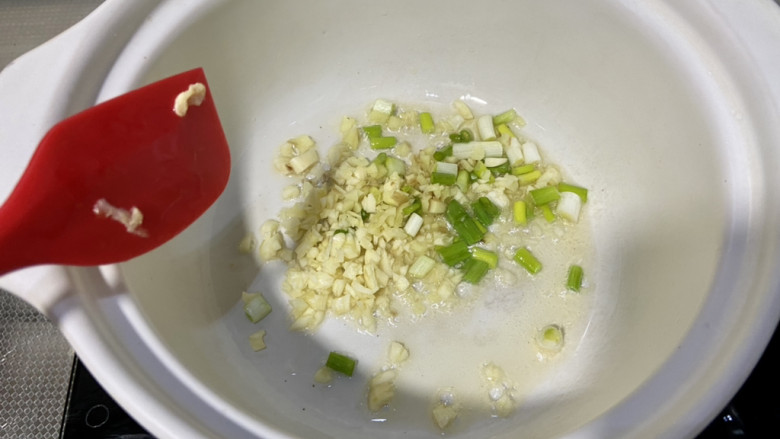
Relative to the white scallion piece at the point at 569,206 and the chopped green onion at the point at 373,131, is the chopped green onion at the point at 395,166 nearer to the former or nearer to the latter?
the chopped green onion at the point at 373,131

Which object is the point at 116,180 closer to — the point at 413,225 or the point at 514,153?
the point at 413,225

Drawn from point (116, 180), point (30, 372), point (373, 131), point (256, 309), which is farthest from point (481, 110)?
point (30, 372)

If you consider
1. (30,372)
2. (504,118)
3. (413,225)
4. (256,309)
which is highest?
(504,118)

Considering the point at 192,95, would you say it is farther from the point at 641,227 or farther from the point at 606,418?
the point at 641,227

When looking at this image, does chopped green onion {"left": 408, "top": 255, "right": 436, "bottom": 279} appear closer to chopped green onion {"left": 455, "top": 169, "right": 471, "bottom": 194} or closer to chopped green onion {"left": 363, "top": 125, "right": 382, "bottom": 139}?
chopped green onion {"left": 455, "top": 169, "right": 471, "bottom": 194}

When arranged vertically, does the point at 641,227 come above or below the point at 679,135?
below

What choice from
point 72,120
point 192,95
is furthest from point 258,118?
point 72,120
